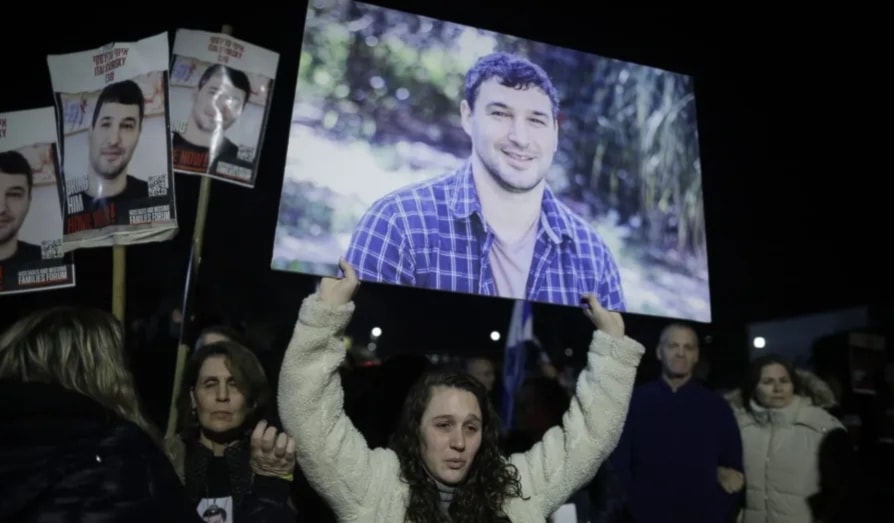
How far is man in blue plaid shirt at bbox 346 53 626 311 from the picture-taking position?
2.38m

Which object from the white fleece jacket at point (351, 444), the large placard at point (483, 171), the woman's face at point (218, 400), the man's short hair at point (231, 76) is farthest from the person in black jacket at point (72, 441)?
the man's short hair at point (231, 76)

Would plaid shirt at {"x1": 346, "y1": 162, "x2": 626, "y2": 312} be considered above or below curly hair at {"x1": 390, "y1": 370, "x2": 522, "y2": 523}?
above

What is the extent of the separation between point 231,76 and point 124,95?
337 millimetres

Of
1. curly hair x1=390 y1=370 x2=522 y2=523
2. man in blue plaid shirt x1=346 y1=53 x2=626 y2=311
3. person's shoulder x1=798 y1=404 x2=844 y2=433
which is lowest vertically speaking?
curly hair x1=390 y1=370 x2=522 y2=523

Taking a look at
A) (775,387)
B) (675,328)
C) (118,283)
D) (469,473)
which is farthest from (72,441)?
(775,387)

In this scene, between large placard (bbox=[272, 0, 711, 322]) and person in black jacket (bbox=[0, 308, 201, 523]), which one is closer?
person in black jacket (bbox=[0, 308, 201, 523])

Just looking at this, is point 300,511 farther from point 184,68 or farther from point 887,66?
point 887,66

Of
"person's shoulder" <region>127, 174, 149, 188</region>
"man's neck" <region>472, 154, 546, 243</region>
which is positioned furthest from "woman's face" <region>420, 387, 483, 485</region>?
"person's shoulder" <region>127, 174, 149, 188</region>

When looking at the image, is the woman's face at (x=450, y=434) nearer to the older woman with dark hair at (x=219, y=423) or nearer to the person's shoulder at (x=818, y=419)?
the older woman with dark hair at (x=219, y=423)

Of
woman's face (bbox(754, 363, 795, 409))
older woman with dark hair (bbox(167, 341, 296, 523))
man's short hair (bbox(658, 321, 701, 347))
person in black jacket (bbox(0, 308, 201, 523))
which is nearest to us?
person in black jacket (bbox(0, 308, 201, 523))

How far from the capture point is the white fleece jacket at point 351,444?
1724 millimetres

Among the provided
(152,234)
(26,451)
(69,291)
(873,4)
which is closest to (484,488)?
(26,451)

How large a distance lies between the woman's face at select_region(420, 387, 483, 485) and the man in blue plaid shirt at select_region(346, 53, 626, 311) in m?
0.55

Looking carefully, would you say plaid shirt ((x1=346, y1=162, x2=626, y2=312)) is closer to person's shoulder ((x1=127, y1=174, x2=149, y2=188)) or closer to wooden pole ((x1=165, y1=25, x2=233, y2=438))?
wooden pole ((x1=165, y1=25, x2=233, y2=438))
